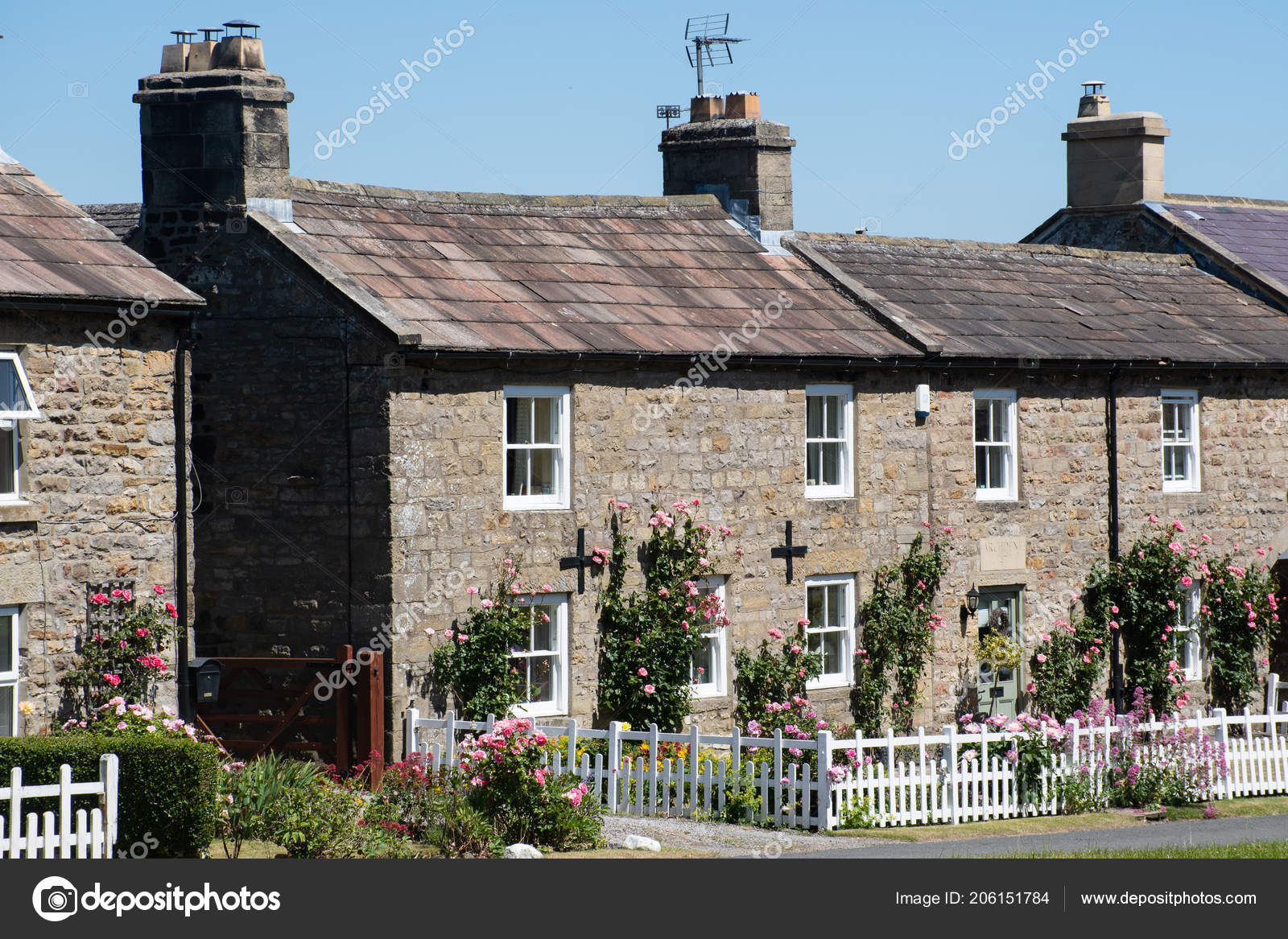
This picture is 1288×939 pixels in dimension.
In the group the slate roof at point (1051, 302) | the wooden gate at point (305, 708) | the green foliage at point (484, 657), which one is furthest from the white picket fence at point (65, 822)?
the slate roof at point (1051, 302)

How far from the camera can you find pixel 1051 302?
2417cm

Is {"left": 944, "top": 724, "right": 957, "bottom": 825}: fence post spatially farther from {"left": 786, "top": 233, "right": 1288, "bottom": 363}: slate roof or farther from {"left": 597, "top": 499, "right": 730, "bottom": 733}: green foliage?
{"left": 786, "top": 233, "right": 1288, "bottom": 363}: slate roof

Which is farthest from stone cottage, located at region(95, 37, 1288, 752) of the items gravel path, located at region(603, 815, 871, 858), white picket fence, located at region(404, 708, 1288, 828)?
gravel path, located at region(603, 815, 871, 858)

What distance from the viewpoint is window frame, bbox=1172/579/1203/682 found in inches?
919

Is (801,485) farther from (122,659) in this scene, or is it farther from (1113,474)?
(122,659)

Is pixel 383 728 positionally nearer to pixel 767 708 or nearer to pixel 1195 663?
pixel 767 708

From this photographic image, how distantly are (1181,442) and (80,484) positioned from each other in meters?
14.8

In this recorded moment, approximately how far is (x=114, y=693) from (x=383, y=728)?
2.71 metres

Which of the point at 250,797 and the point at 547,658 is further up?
the point at 547,658

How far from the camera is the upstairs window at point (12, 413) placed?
581 inches

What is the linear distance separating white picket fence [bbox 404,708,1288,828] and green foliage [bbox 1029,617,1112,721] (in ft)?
14.1

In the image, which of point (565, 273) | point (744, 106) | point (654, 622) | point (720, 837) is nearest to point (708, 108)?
point (744, 106)

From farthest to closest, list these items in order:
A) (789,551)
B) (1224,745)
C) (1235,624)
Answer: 1. (1235,624)
2. (789,551)
3. (1224,745)
